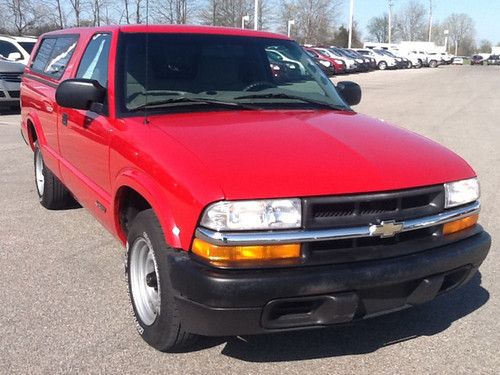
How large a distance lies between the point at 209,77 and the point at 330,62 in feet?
96.5

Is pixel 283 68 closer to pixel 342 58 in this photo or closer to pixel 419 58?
pixel 342 58

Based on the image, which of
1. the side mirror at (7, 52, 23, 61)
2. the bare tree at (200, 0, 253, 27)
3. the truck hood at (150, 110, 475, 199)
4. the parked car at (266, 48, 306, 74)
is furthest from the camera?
the bare tree at (200, 0, 253, 27)

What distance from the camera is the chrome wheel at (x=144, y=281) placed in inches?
126

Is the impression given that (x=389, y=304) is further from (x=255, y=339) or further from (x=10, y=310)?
(x=10, y=310)

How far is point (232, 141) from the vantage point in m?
3.04

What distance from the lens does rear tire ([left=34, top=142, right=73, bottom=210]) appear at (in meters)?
5.70

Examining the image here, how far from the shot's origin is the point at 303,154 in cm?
293

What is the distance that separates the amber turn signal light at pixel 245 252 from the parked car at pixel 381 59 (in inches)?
1948

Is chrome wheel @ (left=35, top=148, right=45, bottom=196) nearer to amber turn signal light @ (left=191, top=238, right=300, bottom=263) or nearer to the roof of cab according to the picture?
the roof of cab

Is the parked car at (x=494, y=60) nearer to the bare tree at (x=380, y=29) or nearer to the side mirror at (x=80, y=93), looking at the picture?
the bare tree at (x=380, y=29)

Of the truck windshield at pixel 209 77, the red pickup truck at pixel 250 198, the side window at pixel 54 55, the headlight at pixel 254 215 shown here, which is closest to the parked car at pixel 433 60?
the side window at pixel 54 55

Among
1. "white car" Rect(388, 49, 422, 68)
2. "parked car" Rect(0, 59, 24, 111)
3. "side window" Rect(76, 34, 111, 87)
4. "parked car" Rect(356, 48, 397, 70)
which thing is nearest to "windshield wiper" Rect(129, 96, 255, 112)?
"side window" Rect(76, 34, 111, 87)

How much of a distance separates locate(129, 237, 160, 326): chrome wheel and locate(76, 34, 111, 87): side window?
3.84ft

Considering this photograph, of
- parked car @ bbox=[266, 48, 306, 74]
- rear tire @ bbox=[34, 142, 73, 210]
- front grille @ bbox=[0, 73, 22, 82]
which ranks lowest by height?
rear tire @ bbox=[34, 142, 73, 210]
